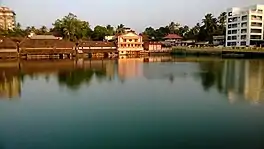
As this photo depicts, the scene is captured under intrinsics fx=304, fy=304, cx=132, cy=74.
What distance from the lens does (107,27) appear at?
66.1 metres

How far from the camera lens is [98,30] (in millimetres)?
60906

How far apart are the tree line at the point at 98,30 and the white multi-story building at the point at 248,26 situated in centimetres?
481

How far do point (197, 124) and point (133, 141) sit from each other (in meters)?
2.49

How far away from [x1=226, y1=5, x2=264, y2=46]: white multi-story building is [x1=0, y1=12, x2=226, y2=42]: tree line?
4.81m

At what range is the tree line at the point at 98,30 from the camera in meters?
55.2

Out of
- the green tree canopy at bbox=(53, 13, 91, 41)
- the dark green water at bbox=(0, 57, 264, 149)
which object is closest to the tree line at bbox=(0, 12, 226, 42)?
the green tree canopy at bbox=(53, 13, 91, 41)

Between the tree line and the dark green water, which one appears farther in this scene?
the tree line

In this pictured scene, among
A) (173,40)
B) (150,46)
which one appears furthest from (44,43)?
(173,40)

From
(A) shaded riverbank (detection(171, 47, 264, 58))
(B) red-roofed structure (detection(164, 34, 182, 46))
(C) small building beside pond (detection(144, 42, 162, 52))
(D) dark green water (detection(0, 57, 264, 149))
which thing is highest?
(B) red-roofed structure (detection(164, 34, 182, 46))

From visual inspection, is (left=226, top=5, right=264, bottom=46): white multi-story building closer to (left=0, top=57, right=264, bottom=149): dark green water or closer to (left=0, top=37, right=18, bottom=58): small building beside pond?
(left=0, top=37, right=18, bottom=58): small building beside pond

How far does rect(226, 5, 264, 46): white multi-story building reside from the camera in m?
51.9

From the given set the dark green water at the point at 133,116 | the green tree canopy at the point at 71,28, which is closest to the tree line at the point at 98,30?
the green tree canopy at the point at 71,28

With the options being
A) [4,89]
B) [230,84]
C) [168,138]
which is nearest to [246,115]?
[168,138]

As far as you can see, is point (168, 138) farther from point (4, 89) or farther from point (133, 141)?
point (4, 89)
